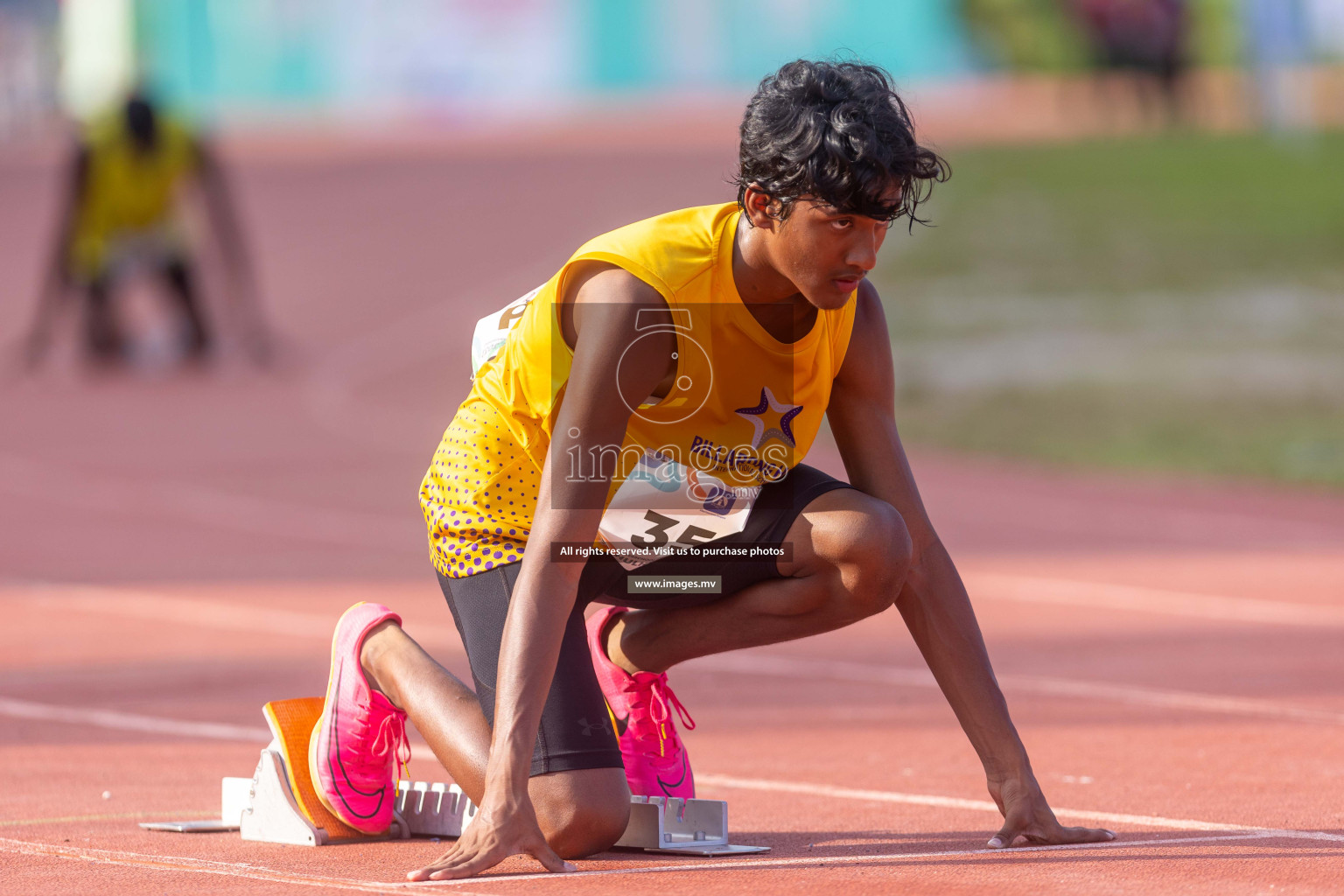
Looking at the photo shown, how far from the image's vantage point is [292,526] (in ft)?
33.5

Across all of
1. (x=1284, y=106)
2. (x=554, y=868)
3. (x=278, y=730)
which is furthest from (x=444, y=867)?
(x=1284, y=106)

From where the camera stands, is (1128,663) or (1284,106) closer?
(1128,663)

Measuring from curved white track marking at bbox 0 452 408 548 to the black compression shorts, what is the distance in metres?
→ 5.65

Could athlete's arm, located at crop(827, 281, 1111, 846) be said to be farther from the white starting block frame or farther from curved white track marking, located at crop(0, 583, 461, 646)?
curved white track marking, located at crop(0, 583, 461, 646)

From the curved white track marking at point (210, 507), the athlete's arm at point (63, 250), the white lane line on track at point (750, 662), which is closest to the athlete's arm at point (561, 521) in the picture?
the white lane line on track at point (750, 662)

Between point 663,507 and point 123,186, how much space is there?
38.5 feet

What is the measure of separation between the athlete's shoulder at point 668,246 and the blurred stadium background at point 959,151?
6359 mm

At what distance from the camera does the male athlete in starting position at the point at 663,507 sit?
11.9ft

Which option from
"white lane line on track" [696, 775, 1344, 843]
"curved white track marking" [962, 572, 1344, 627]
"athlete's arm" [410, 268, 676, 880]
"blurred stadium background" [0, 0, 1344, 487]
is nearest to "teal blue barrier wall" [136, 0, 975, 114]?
"blurred stadium background" [0, 0, 1344, 487]

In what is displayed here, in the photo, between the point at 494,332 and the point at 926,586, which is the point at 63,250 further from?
the point at 926,586

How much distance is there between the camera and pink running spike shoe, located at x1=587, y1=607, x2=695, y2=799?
4.26m

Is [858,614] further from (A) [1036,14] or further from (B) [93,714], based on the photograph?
(A) [1036,14]

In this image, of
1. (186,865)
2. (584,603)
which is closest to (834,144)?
(584,603)

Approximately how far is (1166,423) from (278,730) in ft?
35.2
